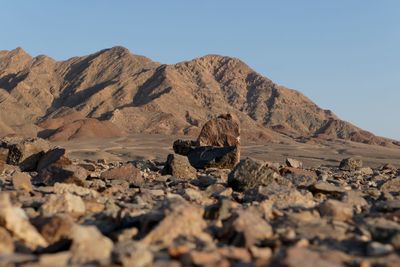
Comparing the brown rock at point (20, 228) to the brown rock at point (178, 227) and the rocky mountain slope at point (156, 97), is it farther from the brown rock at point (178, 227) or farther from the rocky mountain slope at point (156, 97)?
the rocky mountain slope at point (156, 97)

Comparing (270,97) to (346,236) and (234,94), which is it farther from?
(346,236)

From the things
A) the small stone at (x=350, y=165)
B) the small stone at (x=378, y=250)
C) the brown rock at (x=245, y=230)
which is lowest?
the brown rock at (x=245, y=230)

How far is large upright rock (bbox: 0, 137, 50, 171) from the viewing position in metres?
14.3

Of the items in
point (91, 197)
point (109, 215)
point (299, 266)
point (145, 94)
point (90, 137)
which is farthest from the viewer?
point (145, 94)

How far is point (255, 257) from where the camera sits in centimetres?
356

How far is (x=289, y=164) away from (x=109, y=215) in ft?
33.7

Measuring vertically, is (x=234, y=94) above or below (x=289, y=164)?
above

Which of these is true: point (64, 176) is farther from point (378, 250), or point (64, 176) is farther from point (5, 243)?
point (378, 250)

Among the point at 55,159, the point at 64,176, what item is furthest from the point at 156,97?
the point at 64,176

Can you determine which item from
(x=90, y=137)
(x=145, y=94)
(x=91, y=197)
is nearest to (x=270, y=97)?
(x=145, y=94)

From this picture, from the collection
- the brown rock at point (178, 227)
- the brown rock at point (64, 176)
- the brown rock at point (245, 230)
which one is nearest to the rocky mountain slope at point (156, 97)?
the brown rock at point (64, 176)

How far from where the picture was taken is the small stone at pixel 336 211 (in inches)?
212

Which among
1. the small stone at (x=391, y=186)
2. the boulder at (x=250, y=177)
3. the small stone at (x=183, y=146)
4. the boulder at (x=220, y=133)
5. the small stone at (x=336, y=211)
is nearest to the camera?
the small stone at (x=336, y=211)

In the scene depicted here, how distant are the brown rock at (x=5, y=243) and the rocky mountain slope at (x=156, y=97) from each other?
54.1m
